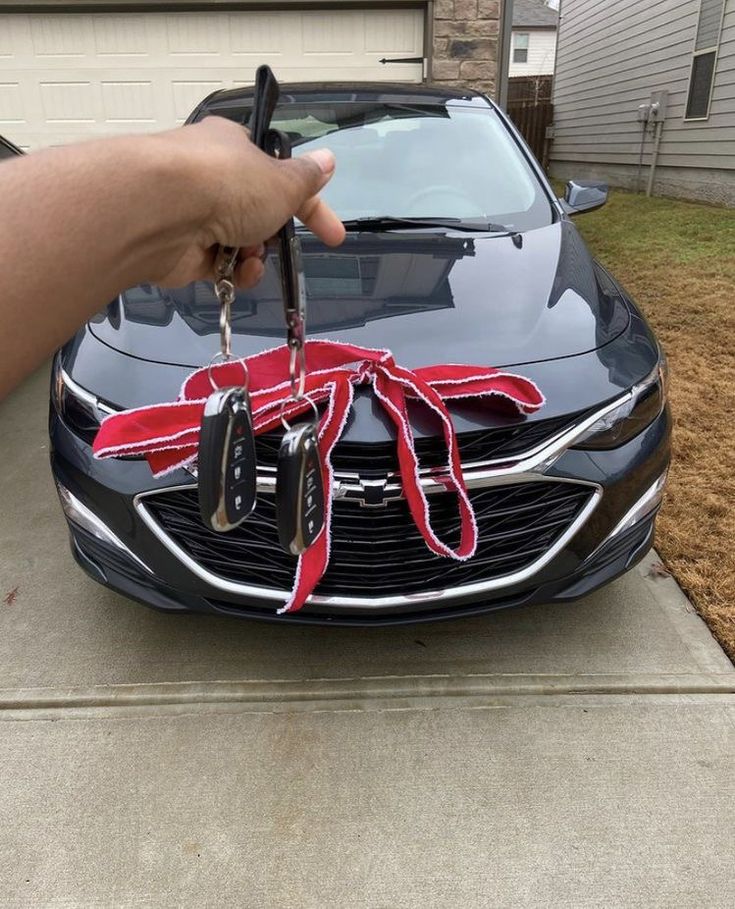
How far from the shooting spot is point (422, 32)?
6.37m

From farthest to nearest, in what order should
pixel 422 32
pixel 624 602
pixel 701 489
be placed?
pixel 422 32 < pixel 701 489 < pixel 624 602

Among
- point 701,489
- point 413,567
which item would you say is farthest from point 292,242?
point 701,489

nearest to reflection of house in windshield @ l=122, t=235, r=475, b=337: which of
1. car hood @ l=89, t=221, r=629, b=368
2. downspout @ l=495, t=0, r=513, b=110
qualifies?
car hood @ l=89, t=221, r=629, b=368

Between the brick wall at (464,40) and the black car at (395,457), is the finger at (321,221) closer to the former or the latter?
the black car at (395,457)

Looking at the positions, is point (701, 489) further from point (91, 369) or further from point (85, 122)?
point (85, 122)

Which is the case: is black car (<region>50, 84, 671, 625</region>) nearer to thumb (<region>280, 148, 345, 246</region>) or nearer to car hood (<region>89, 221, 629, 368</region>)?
car hood (<region>89, 221, 629, 368</region>)

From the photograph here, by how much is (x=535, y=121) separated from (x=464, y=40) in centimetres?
1146

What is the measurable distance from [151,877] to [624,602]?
5.43ft

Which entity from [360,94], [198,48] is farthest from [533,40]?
[360,94]

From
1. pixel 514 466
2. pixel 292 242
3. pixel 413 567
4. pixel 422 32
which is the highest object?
pixel 422 32

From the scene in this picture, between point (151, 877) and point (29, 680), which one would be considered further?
point (29, 680)

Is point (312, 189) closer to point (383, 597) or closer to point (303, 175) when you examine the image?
point (303, 175)

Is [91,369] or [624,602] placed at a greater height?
[91,369]

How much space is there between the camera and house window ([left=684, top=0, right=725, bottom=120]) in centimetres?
969
